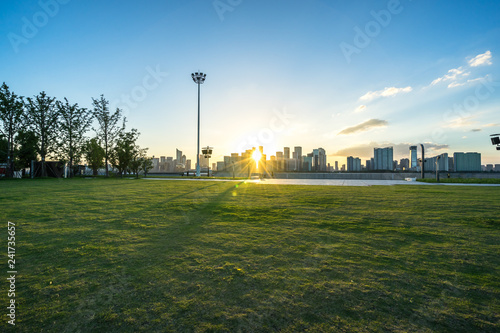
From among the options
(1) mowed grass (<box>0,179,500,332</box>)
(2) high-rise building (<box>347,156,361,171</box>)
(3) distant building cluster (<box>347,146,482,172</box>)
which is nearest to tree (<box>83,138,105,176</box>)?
(1) mowed grass (<box>0,179,500,332</box>)

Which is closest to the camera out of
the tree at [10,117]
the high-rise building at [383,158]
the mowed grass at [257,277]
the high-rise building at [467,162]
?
the mowed grass at [257,277]

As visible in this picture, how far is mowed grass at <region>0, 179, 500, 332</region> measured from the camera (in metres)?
2.23

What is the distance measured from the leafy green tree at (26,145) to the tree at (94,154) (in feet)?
22.3

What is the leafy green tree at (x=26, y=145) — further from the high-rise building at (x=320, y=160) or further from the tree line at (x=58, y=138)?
the high-rise building at (x=320, y=160)

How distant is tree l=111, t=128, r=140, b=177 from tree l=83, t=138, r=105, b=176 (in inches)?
107

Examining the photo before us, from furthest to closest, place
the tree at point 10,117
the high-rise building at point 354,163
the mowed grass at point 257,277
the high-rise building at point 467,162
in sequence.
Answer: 1. the high-rise building at point 354,163
2. the high-rise building at point 467,162
3. the tree at point 10,117
4. the mowed grass at point 257,277

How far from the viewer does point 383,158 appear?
88.0 metres

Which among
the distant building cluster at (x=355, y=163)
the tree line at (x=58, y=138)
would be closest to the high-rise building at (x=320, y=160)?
the distant building cluster at (x=355, y=163)

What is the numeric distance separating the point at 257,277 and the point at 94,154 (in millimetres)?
47319

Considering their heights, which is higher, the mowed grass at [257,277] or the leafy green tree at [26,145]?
the leafy green tree at [26,145]

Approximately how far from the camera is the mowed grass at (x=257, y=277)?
2.23 m

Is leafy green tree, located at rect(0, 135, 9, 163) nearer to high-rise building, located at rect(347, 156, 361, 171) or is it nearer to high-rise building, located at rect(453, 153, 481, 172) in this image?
high-rise building, located at rect(347, 156, 361, 171)

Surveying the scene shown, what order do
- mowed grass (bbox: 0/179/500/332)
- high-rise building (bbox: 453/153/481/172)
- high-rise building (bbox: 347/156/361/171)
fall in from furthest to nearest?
high-rise building (bbox: 347/156/361/171)
high-rise building (bbox: 453/153/481/172)
mowed grass (bbox: 0/179/500/332)

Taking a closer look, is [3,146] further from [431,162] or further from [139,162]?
[431,162]
